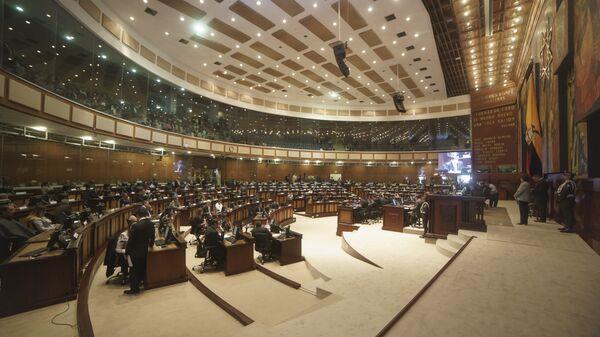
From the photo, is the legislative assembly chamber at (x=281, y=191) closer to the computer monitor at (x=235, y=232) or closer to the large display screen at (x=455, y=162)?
the computer monitor at (x=235, y=232)

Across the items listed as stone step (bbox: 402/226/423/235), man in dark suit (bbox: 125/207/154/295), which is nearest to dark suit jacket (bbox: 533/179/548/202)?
stone step (bbox: 402/226/423/235)

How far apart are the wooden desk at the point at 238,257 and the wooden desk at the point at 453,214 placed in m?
4.61

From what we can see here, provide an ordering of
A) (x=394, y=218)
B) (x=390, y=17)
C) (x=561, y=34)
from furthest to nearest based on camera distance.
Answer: (x=390, y=17) → (x=394, y=218) → (x=561, y=34)

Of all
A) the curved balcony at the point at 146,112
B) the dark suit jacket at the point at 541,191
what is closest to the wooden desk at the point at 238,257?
the curved balcony at the point at 146,112

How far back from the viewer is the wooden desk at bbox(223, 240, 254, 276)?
5516 mm

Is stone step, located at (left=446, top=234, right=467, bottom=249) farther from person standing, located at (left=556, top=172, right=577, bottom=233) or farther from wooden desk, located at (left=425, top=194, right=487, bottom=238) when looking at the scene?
person standing, located at (left=556, top=172, right=577, bottom=233)

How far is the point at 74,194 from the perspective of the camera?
29.8 feet

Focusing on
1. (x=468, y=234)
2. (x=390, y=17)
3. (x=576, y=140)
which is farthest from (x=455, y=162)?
(x=468, y=234)

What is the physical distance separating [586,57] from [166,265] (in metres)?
7.95

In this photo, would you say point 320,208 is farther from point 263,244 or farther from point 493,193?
point 263,244

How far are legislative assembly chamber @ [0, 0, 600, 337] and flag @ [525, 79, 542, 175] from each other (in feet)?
0.32

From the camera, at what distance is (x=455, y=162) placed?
2195 cm

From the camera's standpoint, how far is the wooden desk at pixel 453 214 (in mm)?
5938

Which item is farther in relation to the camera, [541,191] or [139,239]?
[541,191]
